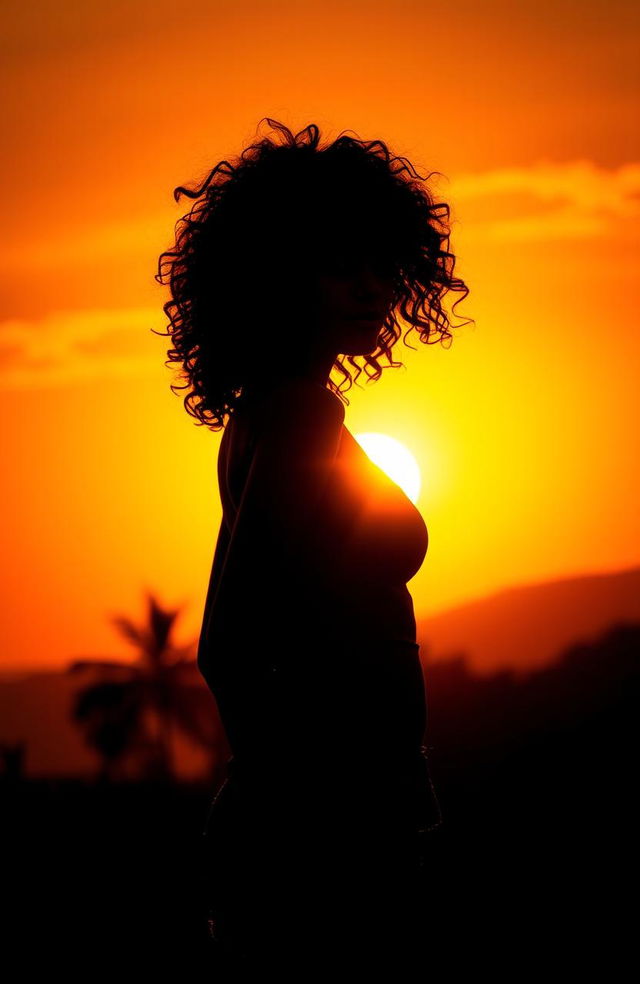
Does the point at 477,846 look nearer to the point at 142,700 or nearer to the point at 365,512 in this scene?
the point at 142,700

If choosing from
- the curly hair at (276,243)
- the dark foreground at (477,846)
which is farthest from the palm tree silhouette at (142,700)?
the curly hair at (276,243)

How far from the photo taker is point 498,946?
31109mm

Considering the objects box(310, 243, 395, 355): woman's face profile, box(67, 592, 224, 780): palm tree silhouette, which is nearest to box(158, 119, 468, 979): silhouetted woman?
box(310, 243, 395, 355): woman's face profile

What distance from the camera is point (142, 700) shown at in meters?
62.4

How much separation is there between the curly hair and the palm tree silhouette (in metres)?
58.0

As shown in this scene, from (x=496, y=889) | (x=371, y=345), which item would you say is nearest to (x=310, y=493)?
(x=371, y=345)

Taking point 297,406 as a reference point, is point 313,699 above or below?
below

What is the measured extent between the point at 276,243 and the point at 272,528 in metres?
Result: 0.81

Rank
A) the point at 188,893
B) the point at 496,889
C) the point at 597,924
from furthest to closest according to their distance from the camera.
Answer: the point at 188,893
the point at 496,889
the point at 597,924

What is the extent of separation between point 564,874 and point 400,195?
3740cm

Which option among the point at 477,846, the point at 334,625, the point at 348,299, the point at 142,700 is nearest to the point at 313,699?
the point at 334,625

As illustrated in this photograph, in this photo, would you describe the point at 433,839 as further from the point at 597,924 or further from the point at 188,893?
the point at 188,893

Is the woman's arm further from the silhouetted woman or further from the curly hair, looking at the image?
the curly hair

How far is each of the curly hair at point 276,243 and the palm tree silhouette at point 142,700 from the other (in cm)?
5799
